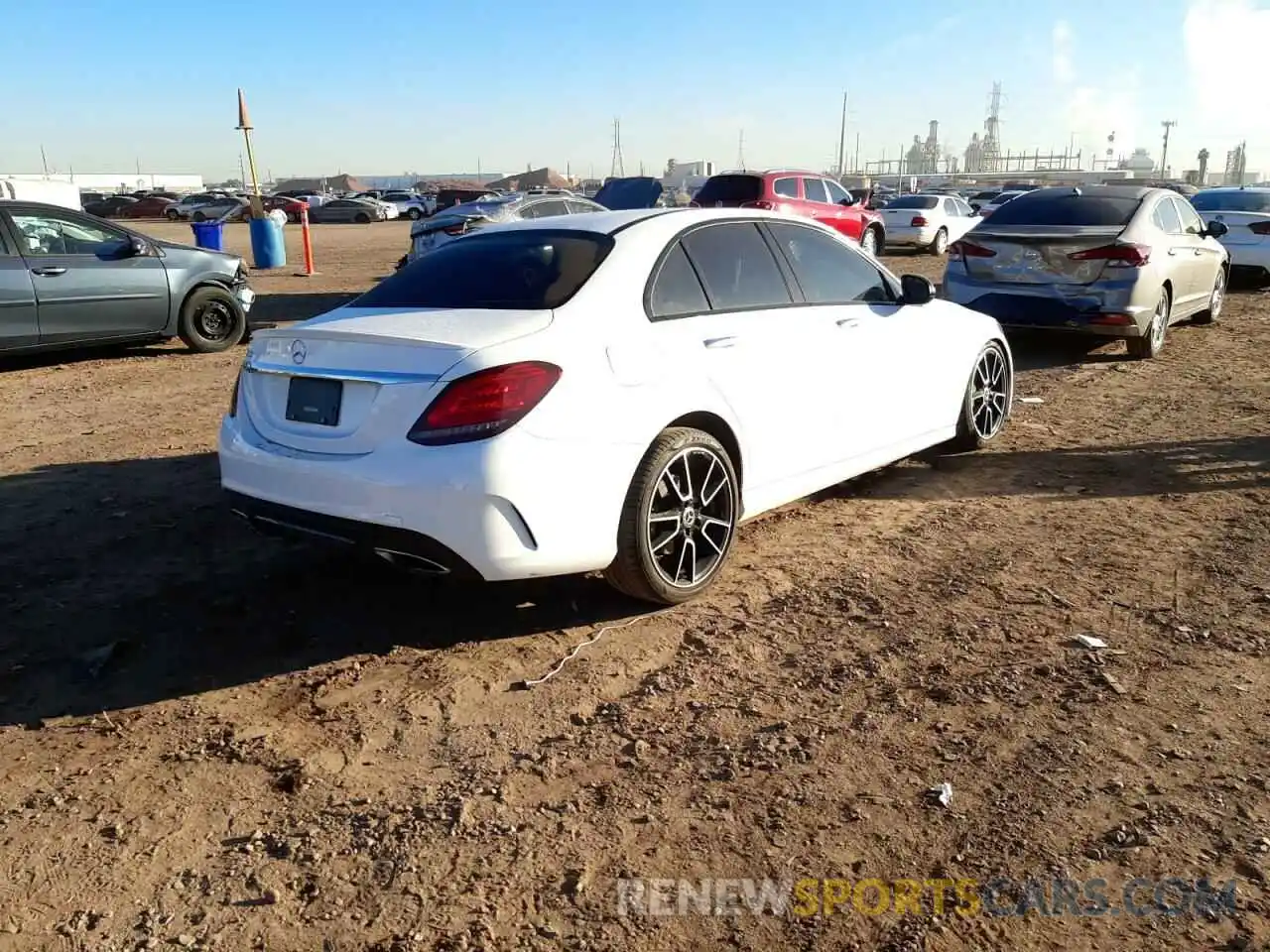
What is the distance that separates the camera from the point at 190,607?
13.5 feet

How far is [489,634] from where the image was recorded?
12.9 feet

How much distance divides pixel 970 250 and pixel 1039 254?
68 centimetres

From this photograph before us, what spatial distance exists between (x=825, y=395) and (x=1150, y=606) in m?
1.63

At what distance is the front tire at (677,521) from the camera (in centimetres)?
380

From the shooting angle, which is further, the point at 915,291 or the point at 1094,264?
the point at 1094,264

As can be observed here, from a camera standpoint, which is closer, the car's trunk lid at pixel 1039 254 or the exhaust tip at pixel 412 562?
the exhaust tip at pixel 412 562

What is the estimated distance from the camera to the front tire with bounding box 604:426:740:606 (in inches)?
149

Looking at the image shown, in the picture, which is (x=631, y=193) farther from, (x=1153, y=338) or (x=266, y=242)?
(x=1153, y=338)

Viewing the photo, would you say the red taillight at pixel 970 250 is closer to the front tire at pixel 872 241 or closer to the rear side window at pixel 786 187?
the rear side window at pixel 786 187

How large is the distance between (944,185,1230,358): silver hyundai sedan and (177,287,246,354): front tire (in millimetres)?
7200

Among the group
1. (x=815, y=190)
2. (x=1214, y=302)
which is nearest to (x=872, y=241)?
(x=815, y=190)

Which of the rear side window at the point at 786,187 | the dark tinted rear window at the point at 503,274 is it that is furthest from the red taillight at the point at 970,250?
the rear side window at the point at 786,187

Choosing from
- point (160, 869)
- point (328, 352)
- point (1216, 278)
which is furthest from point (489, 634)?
point (1216, 278)

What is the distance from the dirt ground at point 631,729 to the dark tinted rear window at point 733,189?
12872 millimetres
